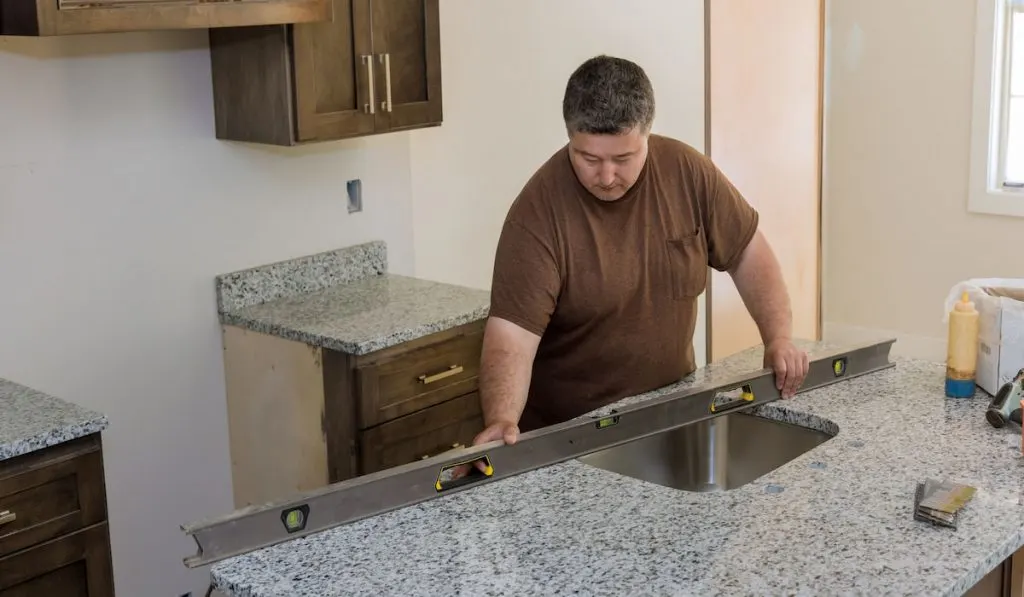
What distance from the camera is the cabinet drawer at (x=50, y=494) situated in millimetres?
2240

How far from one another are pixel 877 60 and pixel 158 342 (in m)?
3.96

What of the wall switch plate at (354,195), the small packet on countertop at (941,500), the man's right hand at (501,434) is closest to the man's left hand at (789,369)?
the small packet on countertop at (941,500)

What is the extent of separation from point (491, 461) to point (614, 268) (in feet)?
2.18

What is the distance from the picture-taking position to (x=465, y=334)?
3.15 metres

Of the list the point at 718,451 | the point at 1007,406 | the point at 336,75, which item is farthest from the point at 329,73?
the point at 1007,406

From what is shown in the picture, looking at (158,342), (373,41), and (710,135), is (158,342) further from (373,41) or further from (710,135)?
(710,135)

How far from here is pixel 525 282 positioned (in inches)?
94.8

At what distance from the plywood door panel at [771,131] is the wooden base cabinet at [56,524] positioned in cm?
296

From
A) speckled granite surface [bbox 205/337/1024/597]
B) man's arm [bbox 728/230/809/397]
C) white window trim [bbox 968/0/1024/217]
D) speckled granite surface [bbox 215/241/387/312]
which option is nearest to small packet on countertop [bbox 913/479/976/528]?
speckled granite surface [bbox 205/337/1024/597]

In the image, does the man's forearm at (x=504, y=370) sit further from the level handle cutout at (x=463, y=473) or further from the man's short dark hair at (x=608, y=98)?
the man's short dark hair at (x=608, y=98)

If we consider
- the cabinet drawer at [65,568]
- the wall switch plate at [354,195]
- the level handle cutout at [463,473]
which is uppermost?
the wall switch plate at [354,195]

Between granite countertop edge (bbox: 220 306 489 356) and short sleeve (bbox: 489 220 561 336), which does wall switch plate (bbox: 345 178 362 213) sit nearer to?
granite countertop edge (bbox: 220 306 489 356)

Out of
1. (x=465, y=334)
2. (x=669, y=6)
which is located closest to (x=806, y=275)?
(x=669, y=6)

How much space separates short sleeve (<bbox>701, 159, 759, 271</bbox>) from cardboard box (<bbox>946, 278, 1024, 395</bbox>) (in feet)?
1.56
